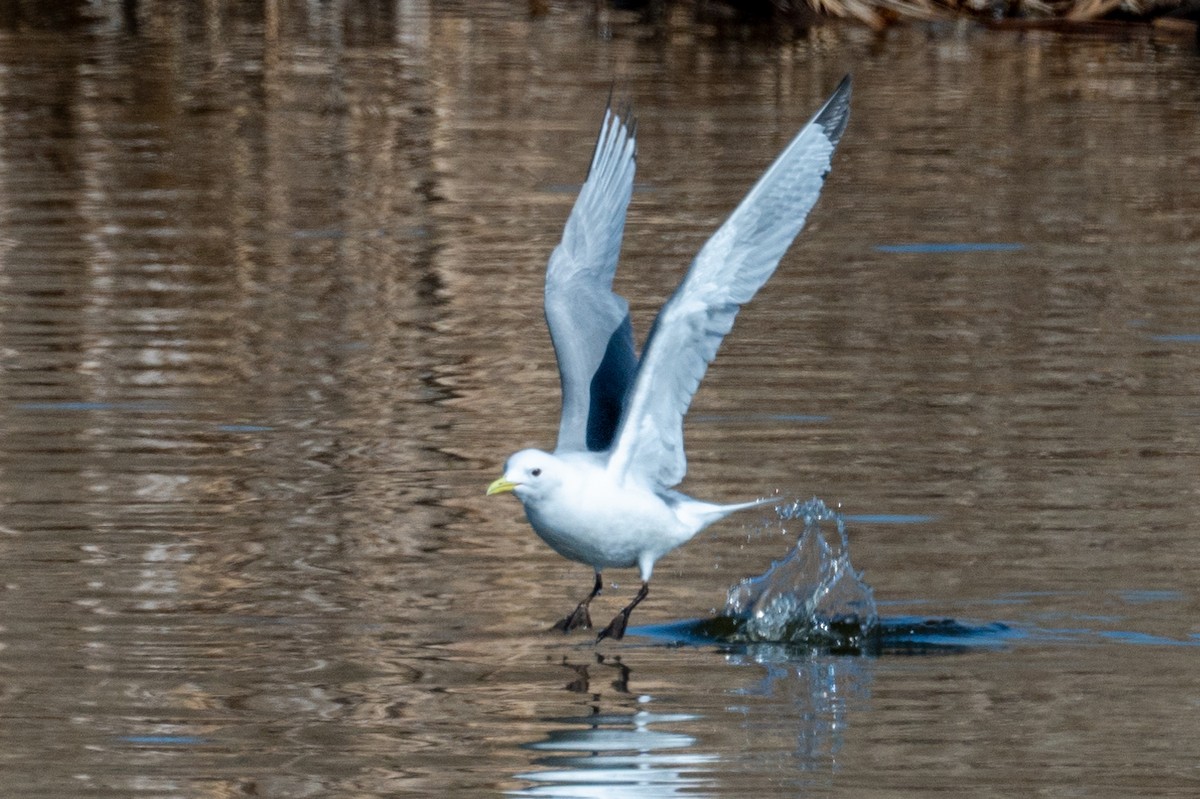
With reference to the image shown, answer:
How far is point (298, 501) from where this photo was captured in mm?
7941

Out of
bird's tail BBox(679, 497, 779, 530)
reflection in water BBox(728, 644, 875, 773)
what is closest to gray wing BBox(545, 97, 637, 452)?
bird's tail BBox(679, 497, 779, 530)

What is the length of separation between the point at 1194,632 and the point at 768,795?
1.68 meters

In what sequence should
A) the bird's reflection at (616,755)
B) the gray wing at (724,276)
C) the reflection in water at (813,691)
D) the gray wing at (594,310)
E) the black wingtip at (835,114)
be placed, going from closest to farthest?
the bird's reflection at (616,755) → the reflection in water at (813,691) → the gray wing at (724,276) → the black wingtip at (835,114) → the gray wing at (594,310)

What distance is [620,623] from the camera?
676 centimetres

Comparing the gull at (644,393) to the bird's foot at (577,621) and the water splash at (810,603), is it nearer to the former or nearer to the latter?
the bird's foot at (577,621)

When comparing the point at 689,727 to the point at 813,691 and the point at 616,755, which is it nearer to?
the point at 616,755

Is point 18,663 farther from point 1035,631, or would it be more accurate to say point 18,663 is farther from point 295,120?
point 295,120

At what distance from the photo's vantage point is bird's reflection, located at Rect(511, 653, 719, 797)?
18.1ft

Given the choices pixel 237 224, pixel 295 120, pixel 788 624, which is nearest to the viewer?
pixel 788 624

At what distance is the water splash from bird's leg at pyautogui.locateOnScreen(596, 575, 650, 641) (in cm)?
27

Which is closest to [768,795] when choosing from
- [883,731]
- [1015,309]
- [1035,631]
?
[883,731]

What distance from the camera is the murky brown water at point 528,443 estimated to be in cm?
590

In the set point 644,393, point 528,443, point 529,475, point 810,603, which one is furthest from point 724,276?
point 528,443

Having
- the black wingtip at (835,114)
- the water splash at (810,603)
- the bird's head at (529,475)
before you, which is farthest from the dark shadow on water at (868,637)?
the black wingtip at (835,114)
